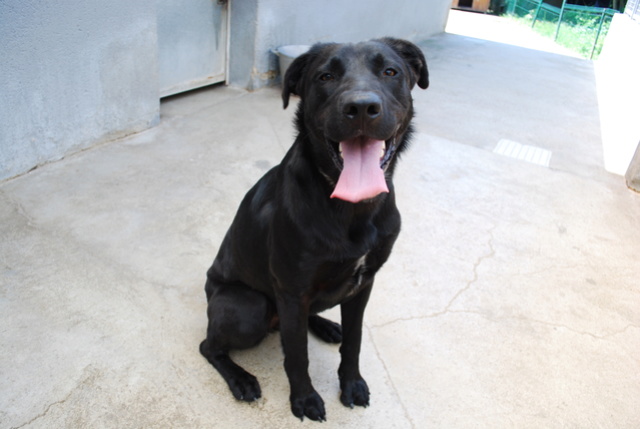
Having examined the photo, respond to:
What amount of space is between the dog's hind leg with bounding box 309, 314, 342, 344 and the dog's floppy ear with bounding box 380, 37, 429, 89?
111 centimetres

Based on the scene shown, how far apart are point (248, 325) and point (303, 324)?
0.25 m

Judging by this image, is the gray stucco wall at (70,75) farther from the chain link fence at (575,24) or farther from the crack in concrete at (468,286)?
the chain link fence at (575,24)

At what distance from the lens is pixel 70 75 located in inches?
132

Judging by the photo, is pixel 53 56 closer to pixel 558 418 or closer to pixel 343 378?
pixel 343 378

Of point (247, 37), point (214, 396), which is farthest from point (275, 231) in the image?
point (247, 37)

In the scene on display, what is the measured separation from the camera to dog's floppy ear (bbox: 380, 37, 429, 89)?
6.29ft

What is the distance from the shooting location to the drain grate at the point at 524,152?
4516 millimetres

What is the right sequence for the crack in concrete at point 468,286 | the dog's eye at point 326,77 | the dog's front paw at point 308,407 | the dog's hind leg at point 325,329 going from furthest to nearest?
the crack in concrete at point 468,286 → the dog's hind leg at point 325,329 → the dog's front paw at point 308,407 → the dog's eye at point 326,77

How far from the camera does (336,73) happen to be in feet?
5.58

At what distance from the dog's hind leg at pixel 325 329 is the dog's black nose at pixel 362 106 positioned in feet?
3.65

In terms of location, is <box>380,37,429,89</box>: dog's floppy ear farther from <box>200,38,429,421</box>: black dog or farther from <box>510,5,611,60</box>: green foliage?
<box>510,5,611,60</box>: green foliage

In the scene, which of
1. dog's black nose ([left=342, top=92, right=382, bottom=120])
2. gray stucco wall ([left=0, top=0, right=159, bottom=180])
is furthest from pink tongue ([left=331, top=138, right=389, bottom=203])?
gray stucco wall ([left=0, top=0, right=159, bottom=180])

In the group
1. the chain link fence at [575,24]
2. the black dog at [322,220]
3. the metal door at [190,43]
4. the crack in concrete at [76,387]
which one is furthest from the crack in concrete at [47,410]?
the chain link fence at [575,24]

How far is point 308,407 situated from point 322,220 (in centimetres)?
74
